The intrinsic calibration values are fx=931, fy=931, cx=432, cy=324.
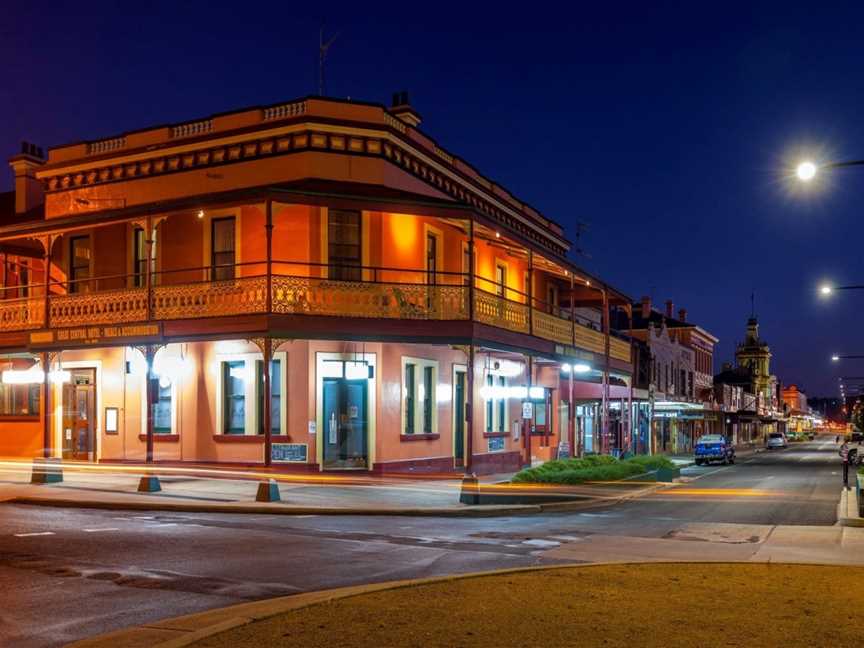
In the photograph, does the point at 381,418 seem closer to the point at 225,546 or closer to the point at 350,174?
the point at 350,174

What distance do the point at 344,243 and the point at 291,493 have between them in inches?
304

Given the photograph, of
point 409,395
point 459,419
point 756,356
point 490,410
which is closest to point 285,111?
point 409,395

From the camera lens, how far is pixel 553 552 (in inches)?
523

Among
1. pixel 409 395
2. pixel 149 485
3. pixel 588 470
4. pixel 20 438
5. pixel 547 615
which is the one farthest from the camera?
pixel 20 438

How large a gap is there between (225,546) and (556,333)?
768 inches

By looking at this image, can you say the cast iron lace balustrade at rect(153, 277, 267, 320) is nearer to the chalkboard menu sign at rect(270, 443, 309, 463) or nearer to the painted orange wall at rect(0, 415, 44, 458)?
the chalkboard menu sign at rect(270, 443, 309, 463)

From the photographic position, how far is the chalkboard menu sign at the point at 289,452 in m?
24.5

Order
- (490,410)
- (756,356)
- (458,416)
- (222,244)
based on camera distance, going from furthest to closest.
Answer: (756,356) → (490,410) → (458,416) → (222,244)

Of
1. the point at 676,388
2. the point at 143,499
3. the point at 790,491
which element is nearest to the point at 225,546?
the point at 143,499

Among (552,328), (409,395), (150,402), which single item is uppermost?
(552,328)

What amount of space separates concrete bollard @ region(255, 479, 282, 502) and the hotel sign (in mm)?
6753

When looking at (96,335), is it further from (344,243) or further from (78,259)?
(344,243)

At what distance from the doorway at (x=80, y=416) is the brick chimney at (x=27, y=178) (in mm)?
8176

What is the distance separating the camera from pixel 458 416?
98.7 feet
